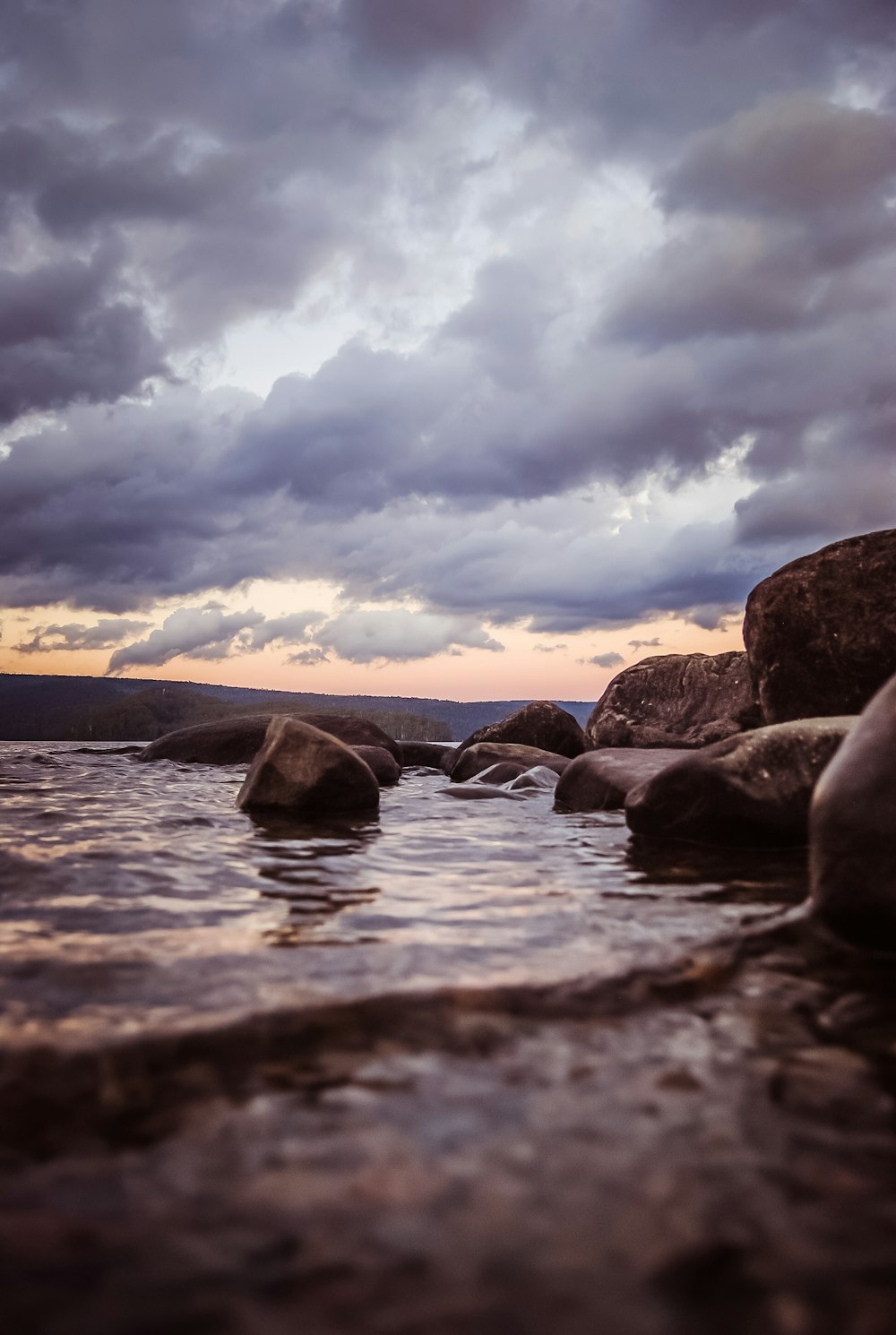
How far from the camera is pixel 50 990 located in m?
→ 1.96

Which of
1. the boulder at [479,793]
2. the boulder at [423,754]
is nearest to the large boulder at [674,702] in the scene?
the boulder at [479,793]

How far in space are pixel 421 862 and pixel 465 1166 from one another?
9.17 ft

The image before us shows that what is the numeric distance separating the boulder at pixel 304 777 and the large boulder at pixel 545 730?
7746mm

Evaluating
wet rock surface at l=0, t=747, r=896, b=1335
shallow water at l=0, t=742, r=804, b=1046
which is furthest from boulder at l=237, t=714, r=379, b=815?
wet rock surface at l=0, t=747, r=896, b=1335

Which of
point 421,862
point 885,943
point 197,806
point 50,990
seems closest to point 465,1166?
point 50,990

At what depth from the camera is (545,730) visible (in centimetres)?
1395

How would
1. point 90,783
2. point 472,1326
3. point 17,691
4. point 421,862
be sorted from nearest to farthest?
point 472,1326, point 421,862, point 90,783, point 17,691

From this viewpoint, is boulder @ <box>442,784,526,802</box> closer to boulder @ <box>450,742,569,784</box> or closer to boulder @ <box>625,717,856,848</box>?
boulder @ <box>450,742,569,784</box>

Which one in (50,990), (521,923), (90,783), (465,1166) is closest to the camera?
(465,1166)

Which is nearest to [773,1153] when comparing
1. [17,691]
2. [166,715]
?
[166,715]

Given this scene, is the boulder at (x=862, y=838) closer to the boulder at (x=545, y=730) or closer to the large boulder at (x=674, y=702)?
the large boulder at (x=674, y=702)

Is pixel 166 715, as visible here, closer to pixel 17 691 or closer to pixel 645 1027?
pixel 645 1027

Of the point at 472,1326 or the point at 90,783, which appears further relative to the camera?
the point at 90,783

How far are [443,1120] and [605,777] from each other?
5.81 m
